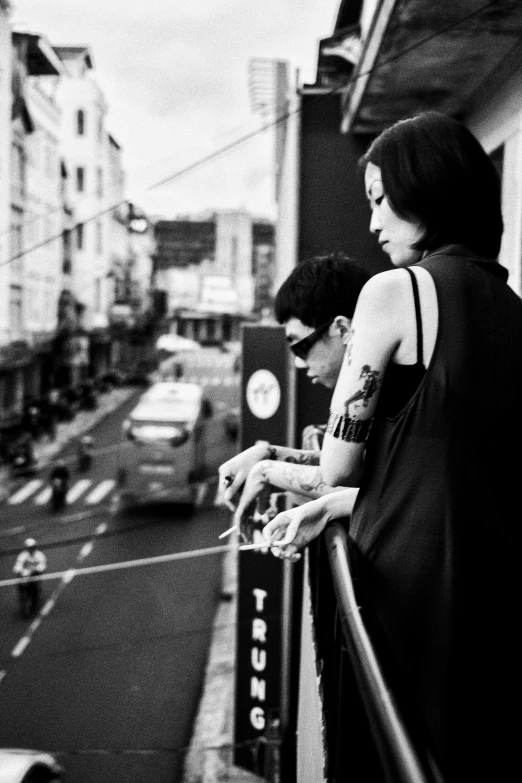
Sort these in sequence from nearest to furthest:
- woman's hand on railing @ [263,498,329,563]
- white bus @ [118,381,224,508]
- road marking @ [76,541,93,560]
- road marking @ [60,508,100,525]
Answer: woman's hand on railing @ [263,498,329,563] → road marking @ [76,541,93,560] → road marking @ [60,508,100,525] → white bus @ [118,381,224,508]

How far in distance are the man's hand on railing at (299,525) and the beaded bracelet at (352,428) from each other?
1.04 ft

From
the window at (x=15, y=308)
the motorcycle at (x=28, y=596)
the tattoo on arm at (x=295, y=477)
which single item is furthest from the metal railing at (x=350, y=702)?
the window at (x=15, y=308)

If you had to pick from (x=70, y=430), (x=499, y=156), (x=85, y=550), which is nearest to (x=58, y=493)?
(x=85, y=550)

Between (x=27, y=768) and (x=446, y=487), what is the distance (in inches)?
262

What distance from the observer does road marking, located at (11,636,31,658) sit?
43.0 ft

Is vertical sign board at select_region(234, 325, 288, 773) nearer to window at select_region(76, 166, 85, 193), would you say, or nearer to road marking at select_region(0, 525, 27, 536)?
road marking at select_region(0, 525, 27, 536)

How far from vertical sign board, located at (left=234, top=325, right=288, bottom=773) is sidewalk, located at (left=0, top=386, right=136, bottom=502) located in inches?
510

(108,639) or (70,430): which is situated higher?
(70,430)

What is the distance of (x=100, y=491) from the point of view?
2402cm

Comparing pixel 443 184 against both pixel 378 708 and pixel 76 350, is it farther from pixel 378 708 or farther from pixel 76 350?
pixel 76 350

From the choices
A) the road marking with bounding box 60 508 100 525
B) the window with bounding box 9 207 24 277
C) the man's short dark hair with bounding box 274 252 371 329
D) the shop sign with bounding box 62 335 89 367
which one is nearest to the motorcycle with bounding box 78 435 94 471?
the road marking with bounding box 60 508 100 525

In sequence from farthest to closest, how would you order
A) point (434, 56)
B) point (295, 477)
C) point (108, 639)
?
point (108, 639), point (434, 56), point (295, 477)

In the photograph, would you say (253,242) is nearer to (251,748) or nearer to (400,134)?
(251,748)

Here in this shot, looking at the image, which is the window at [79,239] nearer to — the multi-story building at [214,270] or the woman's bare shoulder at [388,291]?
the woman's bare shoulder at [388,291]
